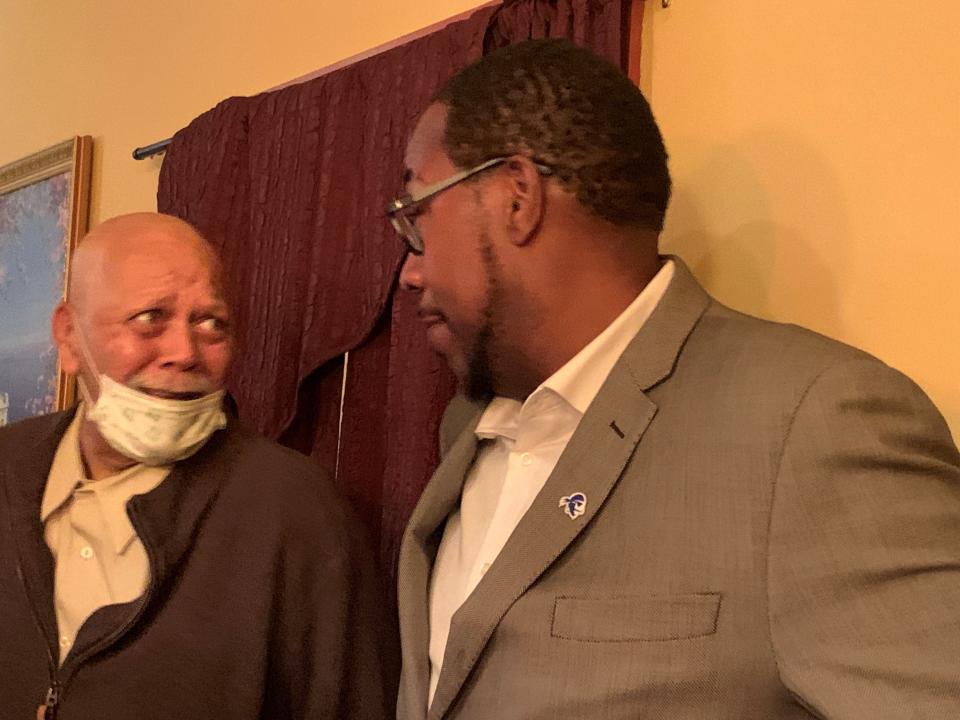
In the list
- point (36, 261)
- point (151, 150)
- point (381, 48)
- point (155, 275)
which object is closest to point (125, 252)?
point (155, 275)

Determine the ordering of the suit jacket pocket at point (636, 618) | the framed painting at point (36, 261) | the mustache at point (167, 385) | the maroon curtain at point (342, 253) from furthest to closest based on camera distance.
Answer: the framed painting at point (36, 261) < the maroon curtain at point (342, 253) < the mustache at point (167, 385) < the suit jacket pocket at point (636, 618)

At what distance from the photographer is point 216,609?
103cm

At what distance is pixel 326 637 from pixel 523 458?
30cm

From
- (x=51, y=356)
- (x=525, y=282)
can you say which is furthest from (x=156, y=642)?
(x=51, y=356)

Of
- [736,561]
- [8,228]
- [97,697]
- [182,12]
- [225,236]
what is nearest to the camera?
[736,561]

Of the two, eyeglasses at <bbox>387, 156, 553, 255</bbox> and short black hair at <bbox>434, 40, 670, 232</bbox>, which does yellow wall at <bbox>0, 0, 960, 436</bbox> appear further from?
eyeglasses at <bbox>387, 156, 553, 255</bbox>

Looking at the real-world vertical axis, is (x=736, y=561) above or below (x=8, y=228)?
below

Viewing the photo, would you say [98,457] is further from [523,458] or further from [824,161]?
[824,161]

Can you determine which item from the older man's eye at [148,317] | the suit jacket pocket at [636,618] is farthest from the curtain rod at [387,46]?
the suit jacket pocket at [636,618]

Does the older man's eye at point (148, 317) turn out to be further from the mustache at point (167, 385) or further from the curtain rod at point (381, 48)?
the curtain rod at point (381, 48)

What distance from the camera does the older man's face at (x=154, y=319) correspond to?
43.0 inches

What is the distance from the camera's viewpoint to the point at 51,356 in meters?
2.21

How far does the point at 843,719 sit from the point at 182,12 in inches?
76.5

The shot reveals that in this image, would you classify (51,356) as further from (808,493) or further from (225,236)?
(808,493)
